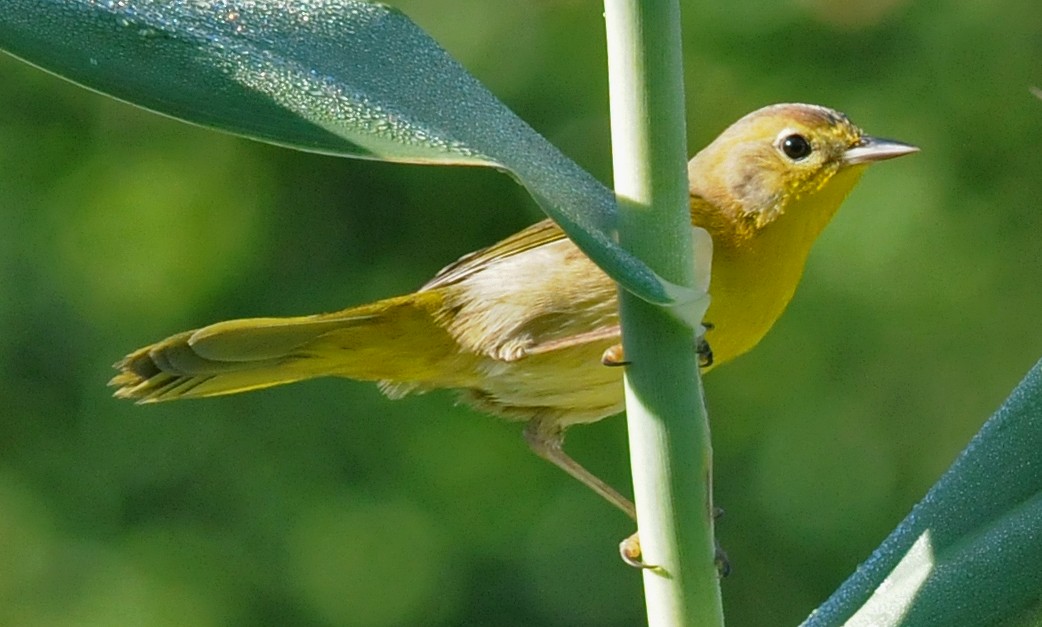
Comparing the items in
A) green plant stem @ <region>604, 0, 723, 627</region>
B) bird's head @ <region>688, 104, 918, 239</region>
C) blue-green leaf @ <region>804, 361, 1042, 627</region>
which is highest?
bird's head @ <region>688, 104, 918, 239</region>

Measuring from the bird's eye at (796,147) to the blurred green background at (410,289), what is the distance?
1.33m

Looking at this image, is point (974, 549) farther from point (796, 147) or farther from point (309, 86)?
point (796, 147)

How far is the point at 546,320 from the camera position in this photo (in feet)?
6.40

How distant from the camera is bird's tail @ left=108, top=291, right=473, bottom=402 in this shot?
1.69 metres

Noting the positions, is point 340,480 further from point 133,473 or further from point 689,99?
point 689,99

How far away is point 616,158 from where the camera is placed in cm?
76

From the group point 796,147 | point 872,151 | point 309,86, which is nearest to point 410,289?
point 796,147

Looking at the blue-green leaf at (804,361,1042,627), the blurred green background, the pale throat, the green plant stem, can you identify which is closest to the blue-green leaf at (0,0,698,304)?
the green plant stem

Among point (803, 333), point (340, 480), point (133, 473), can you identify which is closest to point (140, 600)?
point (133, 473)

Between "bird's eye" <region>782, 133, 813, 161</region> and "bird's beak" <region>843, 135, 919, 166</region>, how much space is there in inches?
2.4

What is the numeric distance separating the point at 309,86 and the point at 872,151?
146cm

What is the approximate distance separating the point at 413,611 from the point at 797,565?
104cm

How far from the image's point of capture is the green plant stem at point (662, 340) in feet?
2.39

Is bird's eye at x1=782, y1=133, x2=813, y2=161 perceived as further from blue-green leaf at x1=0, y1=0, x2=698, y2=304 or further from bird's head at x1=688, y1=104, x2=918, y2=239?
blue-green leaf at x1=0, y1=0, x2=698, y2=304
